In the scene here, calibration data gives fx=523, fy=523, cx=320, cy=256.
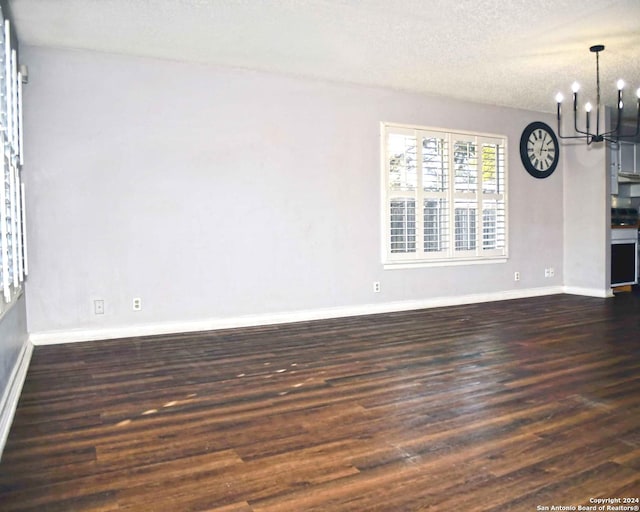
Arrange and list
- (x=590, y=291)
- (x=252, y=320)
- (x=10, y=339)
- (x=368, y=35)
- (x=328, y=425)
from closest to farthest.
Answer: (x=328, y=425)
(x=10, y=339)
(x=368, y=35)
(x=252, y=320)
(x=590, y=291)

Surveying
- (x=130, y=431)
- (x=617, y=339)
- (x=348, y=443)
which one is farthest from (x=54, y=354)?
(x=617, y=339)

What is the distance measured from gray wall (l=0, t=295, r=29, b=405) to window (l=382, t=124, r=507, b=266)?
3423 millimetres

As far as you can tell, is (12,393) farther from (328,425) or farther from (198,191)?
(198,191)

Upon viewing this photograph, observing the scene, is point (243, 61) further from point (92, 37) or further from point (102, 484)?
point (102, 484)

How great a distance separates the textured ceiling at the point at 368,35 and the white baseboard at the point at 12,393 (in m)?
2.31

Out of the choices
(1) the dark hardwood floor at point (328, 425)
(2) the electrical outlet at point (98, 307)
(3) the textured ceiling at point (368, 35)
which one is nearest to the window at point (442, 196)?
(3) the textured ceiling at point (368, 35)

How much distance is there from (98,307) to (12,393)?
1.69 meters

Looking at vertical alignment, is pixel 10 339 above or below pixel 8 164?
below

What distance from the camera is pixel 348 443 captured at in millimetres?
2189

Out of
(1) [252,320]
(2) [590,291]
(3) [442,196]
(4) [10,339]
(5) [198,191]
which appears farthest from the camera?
(2) [590,291]

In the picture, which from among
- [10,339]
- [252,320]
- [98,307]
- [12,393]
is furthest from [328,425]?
[98,307]

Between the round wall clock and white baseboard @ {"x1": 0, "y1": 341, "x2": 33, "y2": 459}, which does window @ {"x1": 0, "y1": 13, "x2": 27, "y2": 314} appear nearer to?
white baseboard @ {"x1": 0, "y1": 341, "x2": 33, "y2": 459}

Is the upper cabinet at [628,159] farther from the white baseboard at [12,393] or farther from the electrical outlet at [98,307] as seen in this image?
the white baseboard at [12,393]

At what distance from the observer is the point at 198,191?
4.67m
